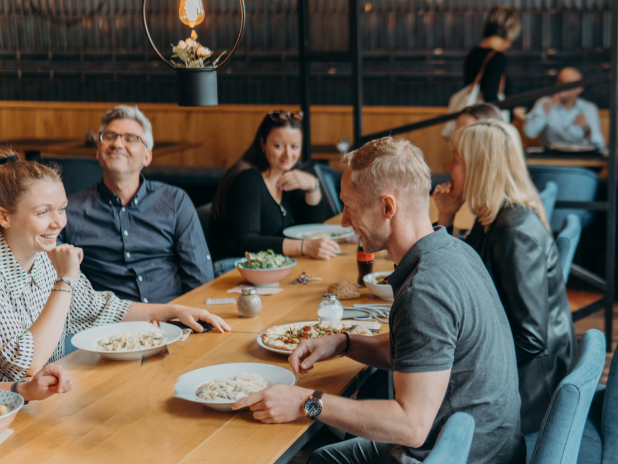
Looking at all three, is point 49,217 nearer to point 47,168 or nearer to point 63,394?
point 47,168

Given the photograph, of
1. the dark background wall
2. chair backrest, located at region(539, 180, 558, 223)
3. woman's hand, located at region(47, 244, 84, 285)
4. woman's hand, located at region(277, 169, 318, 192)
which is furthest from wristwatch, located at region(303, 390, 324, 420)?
the dark background wall

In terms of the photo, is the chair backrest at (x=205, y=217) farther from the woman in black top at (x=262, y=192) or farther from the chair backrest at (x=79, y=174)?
the chair backrest at (x=79, y=174)

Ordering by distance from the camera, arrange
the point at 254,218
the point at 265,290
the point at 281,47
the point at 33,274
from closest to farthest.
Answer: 1. the point at 33,274
2. the point at 265,290
3. the point at 254,218
4. the point at 281,47

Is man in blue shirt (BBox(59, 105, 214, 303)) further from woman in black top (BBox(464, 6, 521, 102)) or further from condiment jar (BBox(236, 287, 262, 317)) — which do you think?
woman in black top (BBox(464, 6, 521, 102))

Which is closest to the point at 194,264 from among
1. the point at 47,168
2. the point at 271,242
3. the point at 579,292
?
the point at 271,242

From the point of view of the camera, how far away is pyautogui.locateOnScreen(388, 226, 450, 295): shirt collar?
144cm

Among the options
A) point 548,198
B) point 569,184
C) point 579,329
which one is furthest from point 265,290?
point 569,184

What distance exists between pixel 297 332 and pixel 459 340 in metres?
0.63

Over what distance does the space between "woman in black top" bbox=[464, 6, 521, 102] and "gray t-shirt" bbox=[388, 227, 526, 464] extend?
11.5ft

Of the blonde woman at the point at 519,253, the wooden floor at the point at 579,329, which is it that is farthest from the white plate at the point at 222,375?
the wooden floor at the point at 579,329

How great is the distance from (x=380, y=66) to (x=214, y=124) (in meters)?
1.80

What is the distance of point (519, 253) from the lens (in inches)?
79.6

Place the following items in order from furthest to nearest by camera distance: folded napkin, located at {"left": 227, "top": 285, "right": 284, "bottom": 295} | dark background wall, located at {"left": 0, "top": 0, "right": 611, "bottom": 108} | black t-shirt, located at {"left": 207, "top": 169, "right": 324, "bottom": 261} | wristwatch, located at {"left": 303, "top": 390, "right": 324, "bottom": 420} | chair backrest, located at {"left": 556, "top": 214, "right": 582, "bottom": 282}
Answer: dark background wall, located at {"left": 0, "top": 0, "right": 611, "bottom": 108} < black t-shirt, located at {"left": 207, "top": 169, "right": 324, "bottom": 261} < chair backrest, located at {"left": 556, "top": 214, "right": 582, "bottom": 282} < folded napkin, located at {"left": 227, "top": 285, "right": 284, "bottom": 295} < wristwatch, located at {"left": 303, "top": 390, "right": 324, "bottom": 420}

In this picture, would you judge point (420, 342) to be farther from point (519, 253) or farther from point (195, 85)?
point (195, 85)
